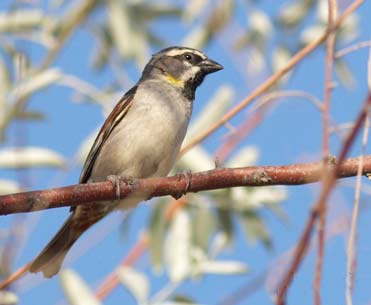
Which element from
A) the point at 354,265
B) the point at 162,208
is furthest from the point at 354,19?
the point at 354,265

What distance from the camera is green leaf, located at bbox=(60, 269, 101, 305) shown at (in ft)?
14.5

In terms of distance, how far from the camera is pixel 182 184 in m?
3.87

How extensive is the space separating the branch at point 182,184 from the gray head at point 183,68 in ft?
7.77

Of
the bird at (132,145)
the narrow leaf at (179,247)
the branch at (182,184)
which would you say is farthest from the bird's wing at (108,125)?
the branch at (182,184)

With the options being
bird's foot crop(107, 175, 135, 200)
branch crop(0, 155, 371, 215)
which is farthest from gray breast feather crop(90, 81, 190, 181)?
branch crop(0, 155, 371, 215)

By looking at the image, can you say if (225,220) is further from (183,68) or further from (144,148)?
(183,68)

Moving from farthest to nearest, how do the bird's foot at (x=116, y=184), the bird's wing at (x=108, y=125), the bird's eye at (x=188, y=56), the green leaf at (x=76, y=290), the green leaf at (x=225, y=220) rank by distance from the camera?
the bird's eye at (x=188, y=56) → the bird's wing at (x=108, y=125) → the green leaf at (x=225, y=220) → the green leaf at (x=76, y=290) → the bird's foot at (x=116, y=184)

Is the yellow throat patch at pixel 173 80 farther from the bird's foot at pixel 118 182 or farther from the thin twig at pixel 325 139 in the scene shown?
the thin twig at pixel 325 139

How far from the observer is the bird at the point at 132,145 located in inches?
210

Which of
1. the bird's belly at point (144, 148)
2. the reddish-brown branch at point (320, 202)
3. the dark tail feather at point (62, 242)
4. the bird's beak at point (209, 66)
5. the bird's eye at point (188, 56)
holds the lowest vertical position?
the reddish-brown branch at point (320, 202)

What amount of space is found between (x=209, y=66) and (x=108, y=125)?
1.06 meters

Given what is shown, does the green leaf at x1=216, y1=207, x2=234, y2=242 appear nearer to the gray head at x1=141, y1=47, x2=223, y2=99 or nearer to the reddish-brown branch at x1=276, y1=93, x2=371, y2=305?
the gray head at x1=141, y1=47, x2=223, y2=99

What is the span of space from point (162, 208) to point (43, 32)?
1.59m

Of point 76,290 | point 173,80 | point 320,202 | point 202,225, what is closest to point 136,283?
point 76,290
